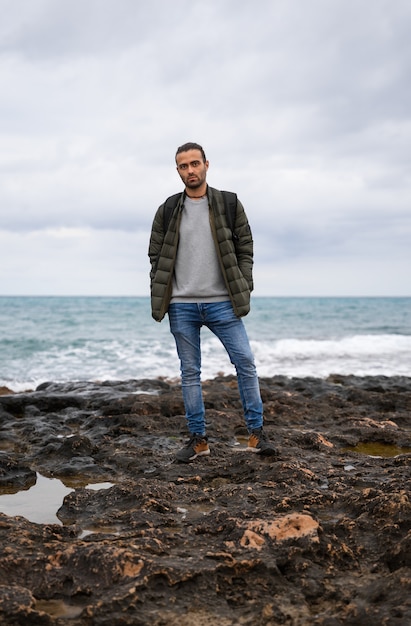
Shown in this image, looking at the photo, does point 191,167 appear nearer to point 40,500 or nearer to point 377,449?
point 40,500

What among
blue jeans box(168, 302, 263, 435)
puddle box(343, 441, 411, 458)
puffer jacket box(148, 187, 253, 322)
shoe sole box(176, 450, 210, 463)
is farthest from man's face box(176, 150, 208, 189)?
puddle box(343, 441, 411, 458)


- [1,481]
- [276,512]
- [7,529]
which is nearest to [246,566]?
[276,512]

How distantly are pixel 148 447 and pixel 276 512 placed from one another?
257cm

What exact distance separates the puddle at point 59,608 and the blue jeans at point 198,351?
7.78 ft

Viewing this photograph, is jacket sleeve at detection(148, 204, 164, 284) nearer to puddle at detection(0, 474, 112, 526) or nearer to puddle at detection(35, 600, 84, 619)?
puddle at detection(0, 474, 112, 526)

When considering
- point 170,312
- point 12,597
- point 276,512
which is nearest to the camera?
point 12,597

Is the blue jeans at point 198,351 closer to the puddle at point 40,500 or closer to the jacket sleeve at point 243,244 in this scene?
the jacket sleeve at point 243,244

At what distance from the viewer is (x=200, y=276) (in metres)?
4.54

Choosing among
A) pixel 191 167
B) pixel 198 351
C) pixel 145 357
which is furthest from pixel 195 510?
pixel 145 357

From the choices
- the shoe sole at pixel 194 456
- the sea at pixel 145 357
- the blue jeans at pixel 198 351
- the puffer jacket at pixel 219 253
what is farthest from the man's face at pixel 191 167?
A: the sea at pixel 145 357

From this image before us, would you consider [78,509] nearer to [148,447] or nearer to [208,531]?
[208,531]

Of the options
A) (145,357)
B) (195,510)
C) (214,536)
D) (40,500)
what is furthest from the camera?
(145,357)

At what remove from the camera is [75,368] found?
14.8 meters

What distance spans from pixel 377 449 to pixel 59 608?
4003mm
